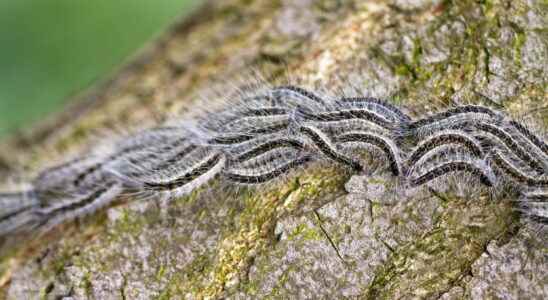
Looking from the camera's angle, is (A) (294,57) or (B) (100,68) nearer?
(A) (294,57)

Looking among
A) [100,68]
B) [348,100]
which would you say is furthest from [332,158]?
[100,68]

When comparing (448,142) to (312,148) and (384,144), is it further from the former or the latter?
(312,148)

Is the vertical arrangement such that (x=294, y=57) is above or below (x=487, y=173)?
above

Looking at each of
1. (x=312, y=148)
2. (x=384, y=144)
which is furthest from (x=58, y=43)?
(x=384, y=144)

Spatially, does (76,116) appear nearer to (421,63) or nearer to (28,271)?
(28,271)

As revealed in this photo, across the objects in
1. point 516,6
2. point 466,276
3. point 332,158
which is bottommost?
point 466,276

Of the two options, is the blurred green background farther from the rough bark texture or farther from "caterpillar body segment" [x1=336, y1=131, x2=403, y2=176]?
"caterpillar body segment" [x1=336, y1=131, x2=403, y2=176]

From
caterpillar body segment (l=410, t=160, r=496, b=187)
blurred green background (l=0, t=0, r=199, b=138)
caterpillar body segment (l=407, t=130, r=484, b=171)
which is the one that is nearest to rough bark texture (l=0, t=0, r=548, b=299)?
caterpillar body segment (l=410, t=160, r=496, b=187)

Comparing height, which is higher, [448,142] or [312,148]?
[312,148]
